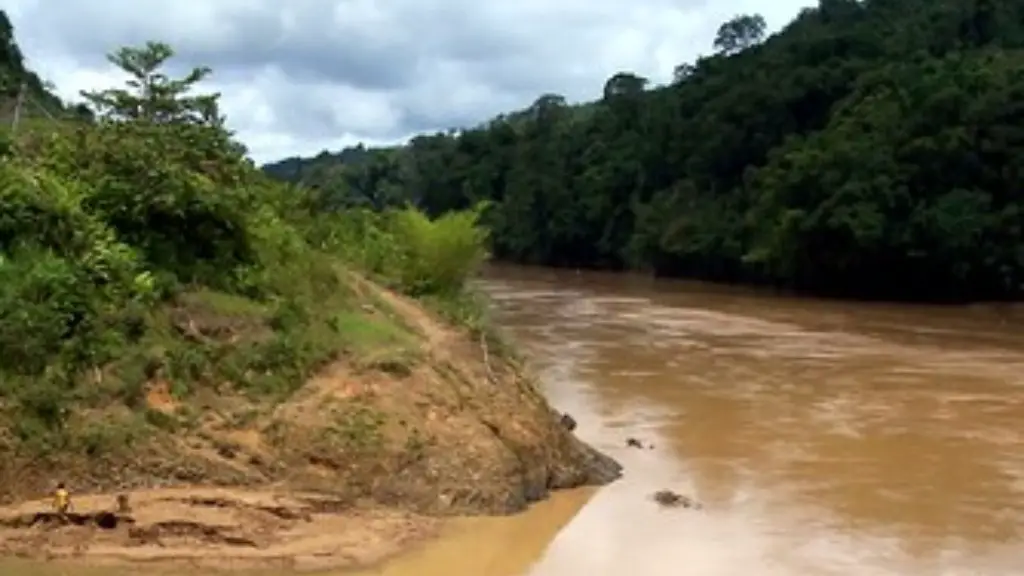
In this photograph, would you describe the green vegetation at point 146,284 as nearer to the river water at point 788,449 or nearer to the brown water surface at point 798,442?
the river water at point 788,449

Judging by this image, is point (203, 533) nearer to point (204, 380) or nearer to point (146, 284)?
point (204, 380)

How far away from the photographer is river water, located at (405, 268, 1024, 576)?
424 inches

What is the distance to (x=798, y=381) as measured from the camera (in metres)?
23.0

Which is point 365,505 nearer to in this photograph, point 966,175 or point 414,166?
Answer: point 966,175

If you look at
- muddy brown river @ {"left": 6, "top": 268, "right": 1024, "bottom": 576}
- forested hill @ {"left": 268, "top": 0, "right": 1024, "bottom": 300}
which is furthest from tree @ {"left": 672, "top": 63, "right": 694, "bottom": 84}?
muddy brown river @ {"left": 6, "top": 268, "right": 1024, "bottom": 576}

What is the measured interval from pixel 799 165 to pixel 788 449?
33149mm

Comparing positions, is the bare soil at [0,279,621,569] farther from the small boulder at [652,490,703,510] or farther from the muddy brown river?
the small boulder at [652,490,703,510]

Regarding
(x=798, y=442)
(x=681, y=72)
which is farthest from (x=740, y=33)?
(x=798, y=442)

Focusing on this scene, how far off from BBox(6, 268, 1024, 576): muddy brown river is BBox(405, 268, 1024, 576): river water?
0.11 ft

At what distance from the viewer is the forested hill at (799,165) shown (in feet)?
141

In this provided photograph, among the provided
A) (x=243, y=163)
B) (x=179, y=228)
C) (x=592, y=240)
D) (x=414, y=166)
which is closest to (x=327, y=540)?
(x=179, y=228)

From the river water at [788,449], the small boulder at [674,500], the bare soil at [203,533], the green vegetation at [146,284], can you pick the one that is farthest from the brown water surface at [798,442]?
the green vegetation at [146,284]

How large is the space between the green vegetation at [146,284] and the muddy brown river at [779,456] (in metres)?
2.44

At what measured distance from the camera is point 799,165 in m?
47.7
